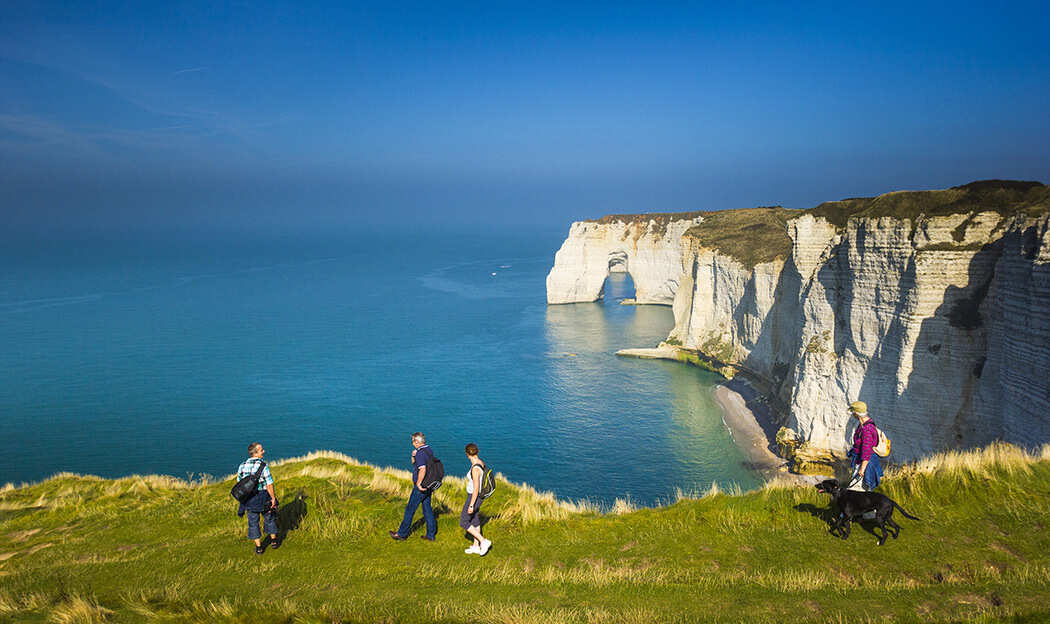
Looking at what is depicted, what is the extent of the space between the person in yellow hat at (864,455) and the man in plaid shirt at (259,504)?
950 centimetres

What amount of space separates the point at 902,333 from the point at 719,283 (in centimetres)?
2963

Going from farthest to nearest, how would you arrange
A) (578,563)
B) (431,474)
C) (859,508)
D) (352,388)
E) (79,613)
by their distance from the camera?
(352,388), (431,474), (578,563), (859,508), (79,613)

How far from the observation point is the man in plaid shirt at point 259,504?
9.08 meters

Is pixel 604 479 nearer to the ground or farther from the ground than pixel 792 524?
nearer to the ground

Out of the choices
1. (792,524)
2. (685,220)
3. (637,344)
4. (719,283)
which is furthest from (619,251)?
(792,524)

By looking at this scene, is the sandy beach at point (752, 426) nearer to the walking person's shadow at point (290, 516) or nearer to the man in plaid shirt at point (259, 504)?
the walking person's shadow at point (290, 516)

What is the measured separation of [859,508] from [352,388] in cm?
4498

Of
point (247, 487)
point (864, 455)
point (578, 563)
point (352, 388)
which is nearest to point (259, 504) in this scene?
point (247, 487)

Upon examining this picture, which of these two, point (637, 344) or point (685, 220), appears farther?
point (685, 220)

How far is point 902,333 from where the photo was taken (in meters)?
25.8

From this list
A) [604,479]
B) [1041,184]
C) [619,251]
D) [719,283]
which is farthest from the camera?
[619,251]

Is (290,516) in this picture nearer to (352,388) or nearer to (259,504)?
(259,504)

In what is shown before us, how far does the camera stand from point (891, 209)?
95.0ft

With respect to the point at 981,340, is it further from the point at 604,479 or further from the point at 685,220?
the point at 685,220
